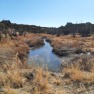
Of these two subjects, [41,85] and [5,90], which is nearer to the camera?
[5,90]

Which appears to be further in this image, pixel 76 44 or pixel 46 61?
pixel 76 44

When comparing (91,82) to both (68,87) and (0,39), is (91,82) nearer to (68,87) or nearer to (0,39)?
(68,87)

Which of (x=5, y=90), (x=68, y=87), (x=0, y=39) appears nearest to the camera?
(x=5, y=90)

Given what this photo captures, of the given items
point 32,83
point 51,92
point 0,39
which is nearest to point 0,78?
point 32,83

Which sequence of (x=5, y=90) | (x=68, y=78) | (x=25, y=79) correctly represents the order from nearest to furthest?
1. (x=5, y=90)
2. (x=25, y=79)
3. (x=68, y=78)

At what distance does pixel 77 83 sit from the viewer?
9.48m

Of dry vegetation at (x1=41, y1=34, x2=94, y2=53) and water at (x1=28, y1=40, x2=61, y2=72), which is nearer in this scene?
water at (x1=28, y1=40, x2=61, y2=72)

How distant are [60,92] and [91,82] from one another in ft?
6.96

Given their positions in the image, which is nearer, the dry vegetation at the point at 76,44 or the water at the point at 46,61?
the water at the point at 46,61

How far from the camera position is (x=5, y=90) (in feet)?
25.2

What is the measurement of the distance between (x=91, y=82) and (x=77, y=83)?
54cm

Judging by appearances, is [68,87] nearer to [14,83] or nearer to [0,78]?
[14,83]

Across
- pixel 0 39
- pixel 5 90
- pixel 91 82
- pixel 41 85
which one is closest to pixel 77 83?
pixel 91 82

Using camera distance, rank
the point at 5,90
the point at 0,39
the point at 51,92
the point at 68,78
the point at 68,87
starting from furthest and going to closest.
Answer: the point at 0,39, the point at 68,78, the point at 68,87, the point at 51,92, the point at 5,90
